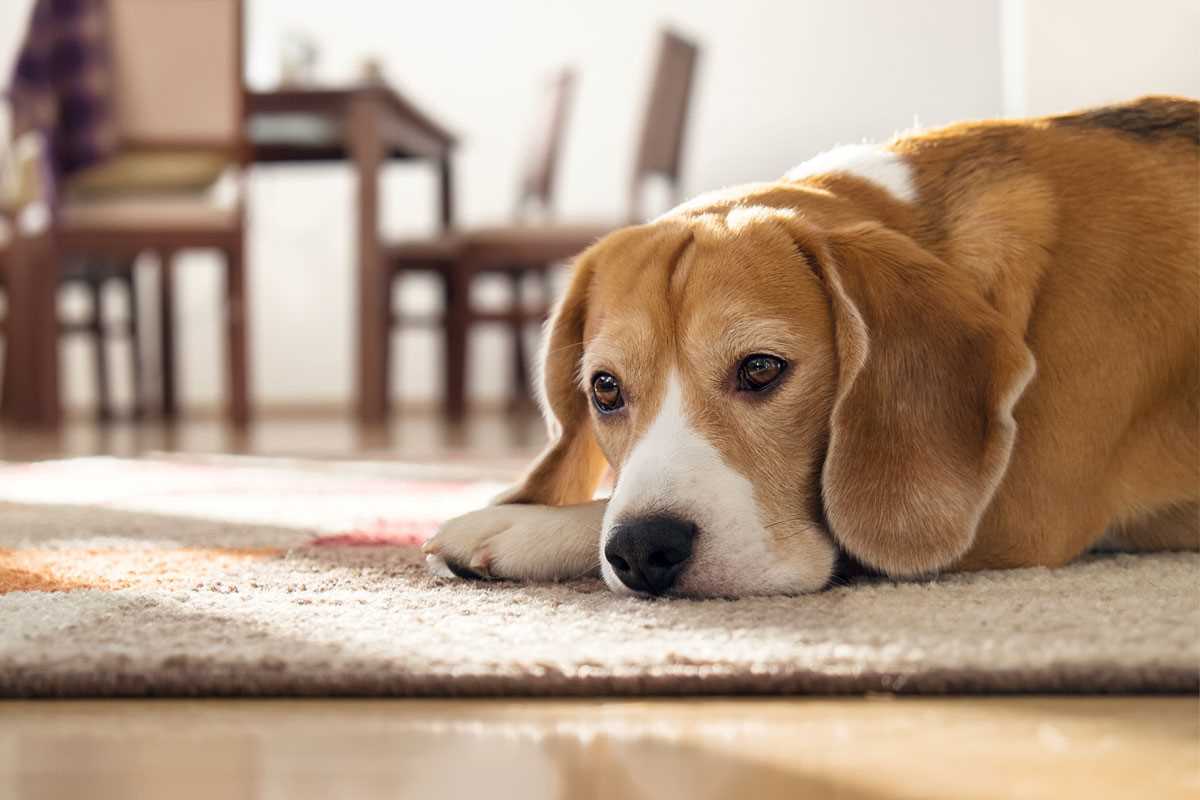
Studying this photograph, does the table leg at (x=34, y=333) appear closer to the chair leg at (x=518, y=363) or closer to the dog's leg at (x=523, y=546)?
the chair leg at (x=518, y=363)

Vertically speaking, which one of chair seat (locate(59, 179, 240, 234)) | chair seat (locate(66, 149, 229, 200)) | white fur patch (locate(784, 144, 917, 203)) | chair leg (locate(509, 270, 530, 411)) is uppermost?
white fur patch (locate(784, 144, 917, 203))

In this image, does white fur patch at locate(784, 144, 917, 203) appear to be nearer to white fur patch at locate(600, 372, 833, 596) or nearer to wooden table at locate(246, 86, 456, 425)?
white fur patch at locate(600, 372, 833, 596)

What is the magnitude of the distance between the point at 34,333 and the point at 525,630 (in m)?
4.83

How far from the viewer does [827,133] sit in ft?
29.8

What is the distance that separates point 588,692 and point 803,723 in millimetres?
179

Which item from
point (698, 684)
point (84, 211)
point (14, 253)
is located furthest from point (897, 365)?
point (14, 253)

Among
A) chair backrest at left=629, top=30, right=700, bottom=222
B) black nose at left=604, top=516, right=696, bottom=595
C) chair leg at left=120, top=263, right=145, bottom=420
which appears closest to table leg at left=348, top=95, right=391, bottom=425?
chair backrest at left=629, top=30, right=700, bottom=222

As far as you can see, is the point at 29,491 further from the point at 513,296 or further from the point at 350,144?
the point at 513,296

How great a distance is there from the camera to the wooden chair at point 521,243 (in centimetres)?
578

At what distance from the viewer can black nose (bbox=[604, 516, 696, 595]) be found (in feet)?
4.54

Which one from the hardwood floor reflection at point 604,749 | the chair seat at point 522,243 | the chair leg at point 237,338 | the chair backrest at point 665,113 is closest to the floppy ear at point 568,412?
the hardwood floor reflection at point 604,749

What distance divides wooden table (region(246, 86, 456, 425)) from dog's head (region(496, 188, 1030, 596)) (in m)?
3.97

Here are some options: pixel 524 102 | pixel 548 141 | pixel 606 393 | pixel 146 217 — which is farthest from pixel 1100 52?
pixel 524 102

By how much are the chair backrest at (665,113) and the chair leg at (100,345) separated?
3.00m
